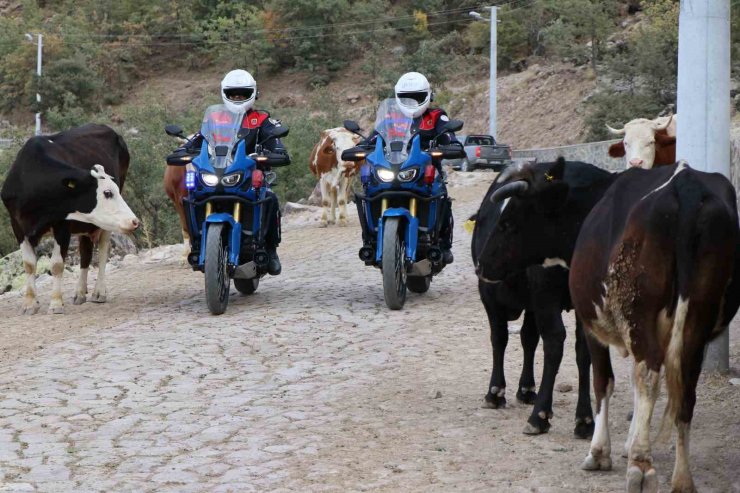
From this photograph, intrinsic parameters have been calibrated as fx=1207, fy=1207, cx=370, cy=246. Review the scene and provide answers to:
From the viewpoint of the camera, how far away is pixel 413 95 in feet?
44.0

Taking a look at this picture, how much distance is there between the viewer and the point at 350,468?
21.6 ft

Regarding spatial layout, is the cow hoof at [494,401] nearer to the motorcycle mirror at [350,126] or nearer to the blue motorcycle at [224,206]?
the blue motorcycle at [224,206]

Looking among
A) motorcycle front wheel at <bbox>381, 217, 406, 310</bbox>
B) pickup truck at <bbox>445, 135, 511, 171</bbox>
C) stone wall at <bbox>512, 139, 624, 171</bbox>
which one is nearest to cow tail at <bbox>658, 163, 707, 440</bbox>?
motorcycle front wheel at <bbox>381, 217, 406, 310</bbox>

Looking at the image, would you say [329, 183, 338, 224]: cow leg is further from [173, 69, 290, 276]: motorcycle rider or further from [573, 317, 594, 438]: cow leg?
[573, 317, 594, 438]: cow leg

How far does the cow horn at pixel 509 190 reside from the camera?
7031 mm

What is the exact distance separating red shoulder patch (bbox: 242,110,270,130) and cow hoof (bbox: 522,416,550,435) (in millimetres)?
6990

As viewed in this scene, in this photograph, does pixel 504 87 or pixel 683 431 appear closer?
pixel 683 431

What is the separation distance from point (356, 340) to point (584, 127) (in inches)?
1560

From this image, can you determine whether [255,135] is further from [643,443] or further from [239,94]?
[643,443]

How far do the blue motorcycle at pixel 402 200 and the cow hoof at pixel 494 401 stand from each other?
4287 millimetres

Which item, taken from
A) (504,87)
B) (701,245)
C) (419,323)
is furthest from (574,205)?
(504,87)

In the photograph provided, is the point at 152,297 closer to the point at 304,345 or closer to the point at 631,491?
the point at 304,345

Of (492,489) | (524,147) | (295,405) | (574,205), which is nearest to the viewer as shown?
(492,489)

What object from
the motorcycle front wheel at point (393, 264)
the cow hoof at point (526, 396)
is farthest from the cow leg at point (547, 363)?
the motorcycle front wheel at point (393, 264)
